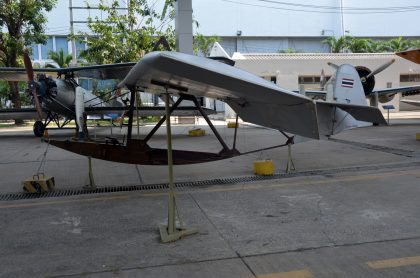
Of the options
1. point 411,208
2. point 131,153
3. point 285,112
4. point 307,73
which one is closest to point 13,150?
point 131,153

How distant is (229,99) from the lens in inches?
276

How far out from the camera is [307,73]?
38.4 meters

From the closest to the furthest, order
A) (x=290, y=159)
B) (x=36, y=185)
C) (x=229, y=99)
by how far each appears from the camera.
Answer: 1. (x=229, y=99)
2. (x=36, y=185)
3. (x=290, y=159)

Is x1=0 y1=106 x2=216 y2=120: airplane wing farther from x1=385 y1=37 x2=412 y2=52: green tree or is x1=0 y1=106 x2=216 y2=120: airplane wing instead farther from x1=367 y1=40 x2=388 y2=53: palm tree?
x1=385 y1=37 x2=412 y2=52: green tree

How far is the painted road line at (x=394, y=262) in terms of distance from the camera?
4.04 m

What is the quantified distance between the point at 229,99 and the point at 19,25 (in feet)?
87.8

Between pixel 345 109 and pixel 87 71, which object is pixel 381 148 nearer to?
pixel 345 109

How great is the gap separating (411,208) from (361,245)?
1934 millimetres

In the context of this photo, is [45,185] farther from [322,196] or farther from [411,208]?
[411,208]

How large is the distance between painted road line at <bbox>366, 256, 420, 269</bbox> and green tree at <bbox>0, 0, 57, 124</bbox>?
95.8 ft

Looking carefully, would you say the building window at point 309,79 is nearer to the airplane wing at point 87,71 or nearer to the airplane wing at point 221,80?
the airplane wing at point 87,71

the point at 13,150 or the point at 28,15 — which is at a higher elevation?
the point at 28,15

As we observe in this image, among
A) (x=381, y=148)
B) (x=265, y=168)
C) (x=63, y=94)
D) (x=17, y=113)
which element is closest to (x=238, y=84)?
(x=265, y=168)

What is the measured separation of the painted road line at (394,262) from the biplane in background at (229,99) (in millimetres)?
1750
